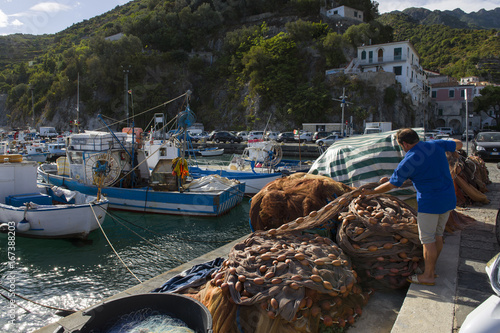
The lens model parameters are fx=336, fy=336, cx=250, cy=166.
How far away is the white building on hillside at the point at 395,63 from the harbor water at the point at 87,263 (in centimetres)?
3858

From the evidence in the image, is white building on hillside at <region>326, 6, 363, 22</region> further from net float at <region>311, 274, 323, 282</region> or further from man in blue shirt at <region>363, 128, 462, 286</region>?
net float at <region>311, 274, 323, 282</region>

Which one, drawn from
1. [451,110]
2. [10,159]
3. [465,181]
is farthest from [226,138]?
[451,110]

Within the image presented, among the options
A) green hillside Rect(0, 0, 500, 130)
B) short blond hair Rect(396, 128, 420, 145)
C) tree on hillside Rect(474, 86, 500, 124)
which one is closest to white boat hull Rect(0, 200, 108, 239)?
short blond hair Rect(396, 128, 420, 145)

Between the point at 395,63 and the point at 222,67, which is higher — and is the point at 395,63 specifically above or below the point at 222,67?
below

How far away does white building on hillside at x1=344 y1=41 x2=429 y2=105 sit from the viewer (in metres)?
43.2

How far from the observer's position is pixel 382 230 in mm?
3732

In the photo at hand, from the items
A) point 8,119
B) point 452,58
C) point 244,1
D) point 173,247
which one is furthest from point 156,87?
point 452,58

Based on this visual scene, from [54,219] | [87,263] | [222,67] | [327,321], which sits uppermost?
[222,67]

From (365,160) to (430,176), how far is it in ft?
7.95

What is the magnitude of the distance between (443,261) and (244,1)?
218 feet

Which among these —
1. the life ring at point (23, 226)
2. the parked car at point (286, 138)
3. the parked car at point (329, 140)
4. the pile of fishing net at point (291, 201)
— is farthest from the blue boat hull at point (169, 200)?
the parked car at point (286, 138)

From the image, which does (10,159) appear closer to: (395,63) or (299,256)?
(299,256)

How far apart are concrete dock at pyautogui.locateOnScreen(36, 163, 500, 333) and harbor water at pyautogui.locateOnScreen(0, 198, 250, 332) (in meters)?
3.25

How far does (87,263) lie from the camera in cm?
908
